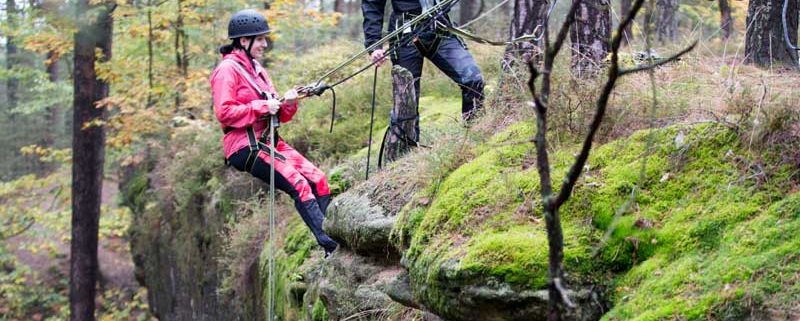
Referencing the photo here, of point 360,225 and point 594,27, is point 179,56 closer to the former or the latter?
point 360,225

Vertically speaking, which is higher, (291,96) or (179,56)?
(291,96)

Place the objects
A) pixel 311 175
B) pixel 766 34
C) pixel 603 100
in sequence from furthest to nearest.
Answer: pixel 311 175, pixel 766 34, pixel 603 100

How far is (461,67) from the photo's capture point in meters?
6.98

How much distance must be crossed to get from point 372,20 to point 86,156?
10.3 metres

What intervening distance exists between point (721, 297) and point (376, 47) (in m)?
4.09

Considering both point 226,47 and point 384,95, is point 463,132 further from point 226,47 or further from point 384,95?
point 384,95

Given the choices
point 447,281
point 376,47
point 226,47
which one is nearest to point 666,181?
point 447,281

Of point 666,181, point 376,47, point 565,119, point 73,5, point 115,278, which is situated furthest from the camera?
point 115,278

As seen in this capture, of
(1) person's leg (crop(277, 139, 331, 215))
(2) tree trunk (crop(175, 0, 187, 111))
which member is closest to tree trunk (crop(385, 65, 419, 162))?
(1) person's leg (crop(277, 139, 331, 215))

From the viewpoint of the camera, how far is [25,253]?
29.1 m

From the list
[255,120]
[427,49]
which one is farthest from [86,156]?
[427,49]

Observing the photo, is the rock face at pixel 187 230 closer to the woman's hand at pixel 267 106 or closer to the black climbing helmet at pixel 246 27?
the woman's hand at pixel 267 106

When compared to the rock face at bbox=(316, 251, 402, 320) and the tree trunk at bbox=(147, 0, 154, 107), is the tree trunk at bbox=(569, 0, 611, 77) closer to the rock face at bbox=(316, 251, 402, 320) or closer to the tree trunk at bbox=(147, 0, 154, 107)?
the rock face at bbox=(316, 251, 402, 320)

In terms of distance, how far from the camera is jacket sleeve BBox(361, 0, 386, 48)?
7293 mm
